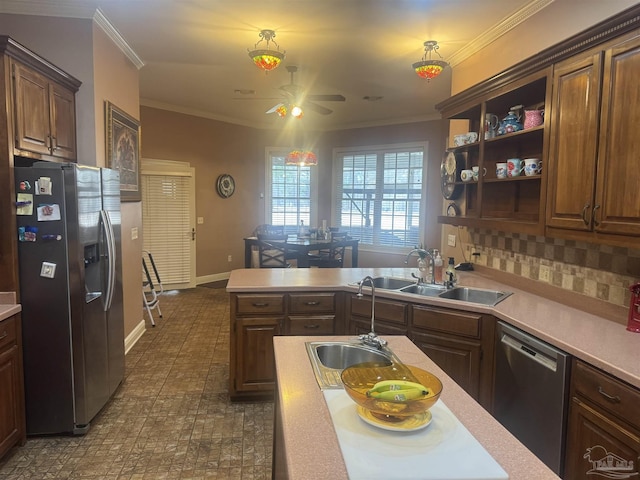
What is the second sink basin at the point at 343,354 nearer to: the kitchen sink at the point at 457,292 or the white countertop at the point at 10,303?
the kitchen sink at the point at 457,292

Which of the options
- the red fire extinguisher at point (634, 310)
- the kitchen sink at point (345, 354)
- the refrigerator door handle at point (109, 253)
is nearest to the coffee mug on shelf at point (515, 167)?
the red fire extinguisher at point (634, 310)

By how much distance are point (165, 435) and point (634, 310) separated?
9.16 feet

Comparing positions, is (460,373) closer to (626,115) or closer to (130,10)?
(626,115)

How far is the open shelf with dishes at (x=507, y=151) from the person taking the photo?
2584 mm

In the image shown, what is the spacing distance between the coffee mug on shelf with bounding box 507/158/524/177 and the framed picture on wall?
3215mm

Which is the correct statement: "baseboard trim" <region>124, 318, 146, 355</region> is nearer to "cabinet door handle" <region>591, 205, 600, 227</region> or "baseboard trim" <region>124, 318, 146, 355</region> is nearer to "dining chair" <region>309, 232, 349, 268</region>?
"dining chair" <region>309, 232, 349, 268</region>

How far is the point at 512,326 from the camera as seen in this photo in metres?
2.29

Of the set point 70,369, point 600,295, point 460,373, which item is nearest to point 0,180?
point 70,369

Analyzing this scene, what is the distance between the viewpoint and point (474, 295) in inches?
117

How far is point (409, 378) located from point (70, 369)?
2.22 meters

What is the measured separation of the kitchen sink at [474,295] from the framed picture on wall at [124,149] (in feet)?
9.95

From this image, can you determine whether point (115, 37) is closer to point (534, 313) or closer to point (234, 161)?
point (234, 161)

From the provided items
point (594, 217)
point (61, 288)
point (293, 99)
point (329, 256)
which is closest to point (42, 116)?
point (61, 288)

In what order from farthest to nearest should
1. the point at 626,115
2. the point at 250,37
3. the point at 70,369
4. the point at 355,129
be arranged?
the point at 355,129
the point at 250,37
the point at 70,369
the point at 626,115
